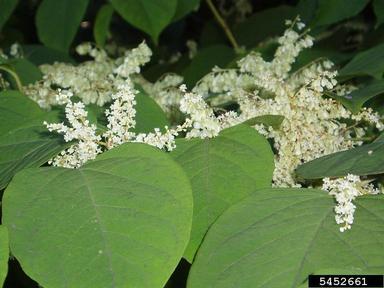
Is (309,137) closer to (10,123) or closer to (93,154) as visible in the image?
(93,154)

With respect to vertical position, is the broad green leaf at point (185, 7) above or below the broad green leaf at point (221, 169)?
above

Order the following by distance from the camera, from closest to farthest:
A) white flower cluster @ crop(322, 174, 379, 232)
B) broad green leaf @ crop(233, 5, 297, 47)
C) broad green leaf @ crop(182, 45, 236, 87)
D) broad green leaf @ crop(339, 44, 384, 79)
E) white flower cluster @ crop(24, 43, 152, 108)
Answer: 1. white flower cluster @ crop(322, 174, 379, 232)
2. broad green leaf @ crop(339, 44, 384, 79)
3. white flower cluster @ crop(24, 43, 152, 108)
4. broad green leaf @ crop(182, 45, 236, 87)
5. broad green leaf @ crop(233, 5, 297, 47)

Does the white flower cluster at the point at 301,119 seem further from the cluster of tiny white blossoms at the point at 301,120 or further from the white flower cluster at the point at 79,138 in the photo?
the white flower cluster at the point at 79,138

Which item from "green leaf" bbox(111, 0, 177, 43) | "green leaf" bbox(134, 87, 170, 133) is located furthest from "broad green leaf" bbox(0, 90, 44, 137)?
"green leaf" bbox(111, 0, 177, 43)

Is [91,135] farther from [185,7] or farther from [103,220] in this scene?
[185,7]

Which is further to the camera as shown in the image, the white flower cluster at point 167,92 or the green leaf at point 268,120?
the white flower cluster at point 167,92

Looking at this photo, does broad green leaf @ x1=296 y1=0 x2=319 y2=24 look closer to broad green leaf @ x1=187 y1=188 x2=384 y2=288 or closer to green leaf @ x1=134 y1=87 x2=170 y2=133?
green leaf @ x1=134 y1=87 x2=170 y2=133

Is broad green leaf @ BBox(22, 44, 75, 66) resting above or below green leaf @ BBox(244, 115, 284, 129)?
above

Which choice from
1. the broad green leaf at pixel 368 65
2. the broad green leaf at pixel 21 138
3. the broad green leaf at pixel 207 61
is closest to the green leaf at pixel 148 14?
the broad green leaf at pixel 207 61
